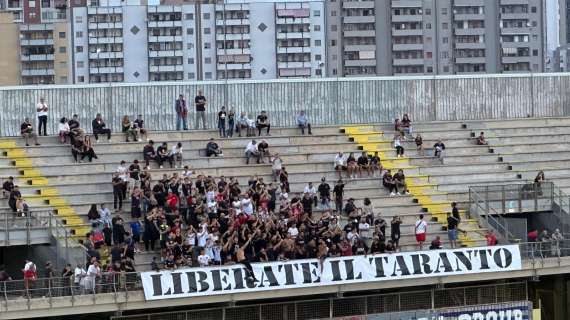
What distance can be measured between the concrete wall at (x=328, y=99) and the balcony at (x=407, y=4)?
90.3 meters

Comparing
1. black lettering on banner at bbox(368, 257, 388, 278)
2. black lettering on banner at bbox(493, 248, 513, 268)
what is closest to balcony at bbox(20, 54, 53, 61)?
black lettering on banner at bbox(493, 248, 513, 268)

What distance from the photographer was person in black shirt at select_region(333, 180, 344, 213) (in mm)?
36188

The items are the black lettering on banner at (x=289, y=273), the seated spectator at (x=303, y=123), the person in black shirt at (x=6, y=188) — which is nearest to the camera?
the black lettering on banner at (x=289, y=273)

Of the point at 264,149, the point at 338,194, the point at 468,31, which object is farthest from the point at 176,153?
the point at 468,31

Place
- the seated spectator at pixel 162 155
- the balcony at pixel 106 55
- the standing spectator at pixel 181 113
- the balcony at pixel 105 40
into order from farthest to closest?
the balcony at pixel 105 40 → the balcony at pixel 106 55 → the standing spectator at pixel 181 113 → the seated spectator at pixel 162 155

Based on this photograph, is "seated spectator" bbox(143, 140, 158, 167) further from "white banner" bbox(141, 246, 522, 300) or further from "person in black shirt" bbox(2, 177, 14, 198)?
"white banner" bbox(141, 246, 522, 300)

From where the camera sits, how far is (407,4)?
446 feet

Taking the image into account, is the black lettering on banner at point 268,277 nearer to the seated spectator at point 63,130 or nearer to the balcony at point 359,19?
the seated spectator at point 63,130

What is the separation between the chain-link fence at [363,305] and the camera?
31938mm

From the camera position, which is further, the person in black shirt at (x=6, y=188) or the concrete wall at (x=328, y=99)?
the concrete wall at (x=328, y=99)

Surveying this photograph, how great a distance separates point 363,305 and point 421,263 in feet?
5.64

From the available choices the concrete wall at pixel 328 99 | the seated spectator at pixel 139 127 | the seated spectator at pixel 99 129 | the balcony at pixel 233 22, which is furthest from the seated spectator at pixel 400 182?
the balcony at pixel 233 22

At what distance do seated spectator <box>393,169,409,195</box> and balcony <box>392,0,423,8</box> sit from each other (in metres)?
98.8

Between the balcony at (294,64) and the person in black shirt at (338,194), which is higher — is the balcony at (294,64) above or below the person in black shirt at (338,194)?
above
